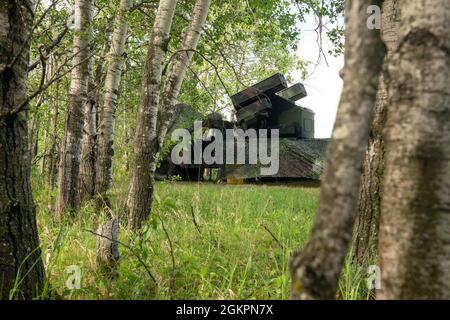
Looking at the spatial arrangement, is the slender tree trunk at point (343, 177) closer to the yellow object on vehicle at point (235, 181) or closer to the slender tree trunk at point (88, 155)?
the slender tree trunk at point (88, 155)

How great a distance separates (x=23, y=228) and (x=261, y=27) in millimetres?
6748

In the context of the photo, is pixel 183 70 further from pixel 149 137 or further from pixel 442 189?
pixel 442 189

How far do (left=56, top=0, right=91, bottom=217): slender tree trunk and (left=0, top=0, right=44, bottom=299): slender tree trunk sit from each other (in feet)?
13.1

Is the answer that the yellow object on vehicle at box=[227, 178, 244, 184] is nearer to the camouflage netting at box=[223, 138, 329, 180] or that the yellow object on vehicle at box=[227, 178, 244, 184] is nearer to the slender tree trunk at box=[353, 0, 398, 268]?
the camouflage netting at box=[223, 138, 329, 180]

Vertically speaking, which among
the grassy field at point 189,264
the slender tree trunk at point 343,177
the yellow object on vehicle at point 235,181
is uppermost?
the slender tree trunk at point 343,177

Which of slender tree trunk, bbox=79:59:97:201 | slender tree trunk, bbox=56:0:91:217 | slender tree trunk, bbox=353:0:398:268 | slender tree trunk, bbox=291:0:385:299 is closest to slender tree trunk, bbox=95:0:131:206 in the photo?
slender tree trunk, bbox=79:59:97:201

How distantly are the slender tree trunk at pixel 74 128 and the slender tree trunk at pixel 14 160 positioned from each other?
400 centimetres

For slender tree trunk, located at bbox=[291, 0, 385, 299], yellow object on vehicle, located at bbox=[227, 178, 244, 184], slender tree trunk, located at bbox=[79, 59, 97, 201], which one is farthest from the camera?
yellow object on vehicle, located at bbox=[227, 178, 244, 184]

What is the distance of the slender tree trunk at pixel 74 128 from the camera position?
650 cm

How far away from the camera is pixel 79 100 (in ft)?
21.6

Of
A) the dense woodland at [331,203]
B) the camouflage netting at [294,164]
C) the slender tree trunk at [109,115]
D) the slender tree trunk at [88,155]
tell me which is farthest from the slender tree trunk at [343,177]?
the camouflage netting at [294,164]

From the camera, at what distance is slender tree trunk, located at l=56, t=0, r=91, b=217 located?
6.50 meters
